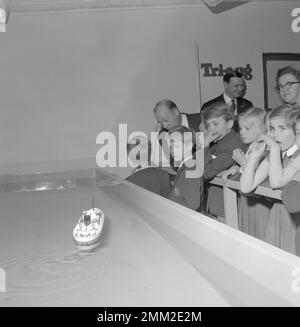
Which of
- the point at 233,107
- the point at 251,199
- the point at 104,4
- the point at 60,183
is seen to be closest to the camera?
the point at 251,199

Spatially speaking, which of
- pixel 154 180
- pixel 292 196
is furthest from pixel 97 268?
pixel 154 180

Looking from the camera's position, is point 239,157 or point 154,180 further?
point 154,180

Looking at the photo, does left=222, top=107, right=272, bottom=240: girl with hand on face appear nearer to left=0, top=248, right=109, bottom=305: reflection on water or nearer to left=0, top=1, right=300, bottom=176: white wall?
left=0, top=248, right=109, bottom=305: reflection on water

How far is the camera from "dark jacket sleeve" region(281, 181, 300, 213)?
1007 millimetres

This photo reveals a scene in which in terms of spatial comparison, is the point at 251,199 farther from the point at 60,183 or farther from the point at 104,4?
the point at 104,4

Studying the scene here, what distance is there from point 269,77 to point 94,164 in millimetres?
2090

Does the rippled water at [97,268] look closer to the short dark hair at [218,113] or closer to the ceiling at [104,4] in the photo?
the short dark hair at [218,113]

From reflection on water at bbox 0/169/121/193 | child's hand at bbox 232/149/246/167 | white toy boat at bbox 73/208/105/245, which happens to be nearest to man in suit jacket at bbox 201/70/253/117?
reflection on water at bbox 0/169/121/193

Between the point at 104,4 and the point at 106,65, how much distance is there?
1.96 ft

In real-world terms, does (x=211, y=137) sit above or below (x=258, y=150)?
above

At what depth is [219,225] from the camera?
80 centimetres

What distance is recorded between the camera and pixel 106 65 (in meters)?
Result: 3.82

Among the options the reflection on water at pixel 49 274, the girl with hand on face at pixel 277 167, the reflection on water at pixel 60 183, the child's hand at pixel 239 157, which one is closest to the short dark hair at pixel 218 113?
the child's hand at pixel 239 157

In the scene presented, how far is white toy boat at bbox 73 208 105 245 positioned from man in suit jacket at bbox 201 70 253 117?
3043 millimetres
